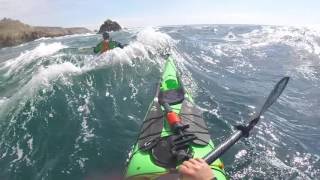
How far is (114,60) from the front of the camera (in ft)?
45.6

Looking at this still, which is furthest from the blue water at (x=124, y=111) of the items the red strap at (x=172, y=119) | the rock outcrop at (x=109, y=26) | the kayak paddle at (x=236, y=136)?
the rock outcrop at (x=109, y=26)

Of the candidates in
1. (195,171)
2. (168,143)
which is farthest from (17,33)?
(195,171)

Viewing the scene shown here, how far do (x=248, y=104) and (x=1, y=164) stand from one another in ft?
22.8

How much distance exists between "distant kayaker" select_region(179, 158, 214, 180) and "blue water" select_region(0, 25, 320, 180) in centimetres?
451

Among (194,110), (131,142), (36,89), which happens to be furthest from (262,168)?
(36,89)

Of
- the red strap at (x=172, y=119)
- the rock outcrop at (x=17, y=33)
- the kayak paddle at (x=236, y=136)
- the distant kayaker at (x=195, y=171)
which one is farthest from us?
the rock outcrop at (x=17, y=33)

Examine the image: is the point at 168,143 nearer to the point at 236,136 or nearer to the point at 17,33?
the point at 236,136

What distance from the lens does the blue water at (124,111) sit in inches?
300

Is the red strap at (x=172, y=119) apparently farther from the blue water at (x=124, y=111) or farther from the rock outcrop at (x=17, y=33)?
the rock outcrop at (x=17, y=33)

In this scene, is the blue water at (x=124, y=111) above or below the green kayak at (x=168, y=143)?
below

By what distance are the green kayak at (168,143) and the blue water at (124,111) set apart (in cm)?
106

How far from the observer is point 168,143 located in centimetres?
597

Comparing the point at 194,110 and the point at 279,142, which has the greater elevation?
the point at 194,110

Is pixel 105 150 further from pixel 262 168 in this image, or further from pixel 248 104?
pixel 248 104
